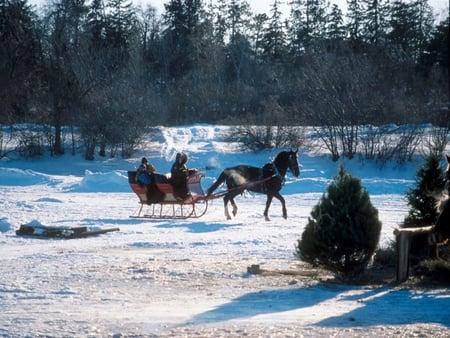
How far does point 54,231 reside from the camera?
14.6 meters

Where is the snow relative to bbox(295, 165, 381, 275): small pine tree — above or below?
below

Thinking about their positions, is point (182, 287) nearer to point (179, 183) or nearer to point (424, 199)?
point (424, 199)

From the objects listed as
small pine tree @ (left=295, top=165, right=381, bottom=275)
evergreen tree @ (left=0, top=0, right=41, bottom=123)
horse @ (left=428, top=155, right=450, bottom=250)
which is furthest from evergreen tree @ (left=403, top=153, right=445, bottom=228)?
evergreen tree @ (left=0, top=0, right=41, bottom=123)

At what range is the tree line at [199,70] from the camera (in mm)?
29531

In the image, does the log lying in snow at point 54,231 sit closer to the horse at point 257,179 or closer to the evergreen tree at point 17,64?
the horse at point 257,179

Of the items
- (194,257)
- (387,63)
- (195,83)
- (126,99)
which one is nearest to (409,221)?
(194,257)

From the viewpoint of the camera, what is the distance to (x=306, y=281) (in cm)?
998

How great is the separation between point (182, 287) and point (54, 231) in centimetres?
598

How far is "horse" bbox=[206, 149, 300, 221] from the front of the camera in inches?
760

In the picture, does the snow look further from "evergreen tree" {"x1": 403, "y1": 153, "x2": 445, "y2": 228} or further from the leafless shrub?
the leafless shrub

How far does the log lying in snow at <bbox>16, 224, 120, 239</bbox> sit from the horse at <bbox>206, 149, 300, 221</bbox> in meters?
5.07

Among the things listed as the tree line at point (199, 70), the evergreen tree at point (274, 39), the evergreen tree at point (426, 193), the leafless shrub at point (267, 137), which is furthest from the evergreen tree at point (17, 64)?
the evergreen tree at point (426, 193)

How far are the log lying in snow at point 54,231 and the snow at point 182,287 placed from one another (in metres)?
0.24

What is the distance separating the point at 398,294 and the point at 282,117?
30517 millimetres
